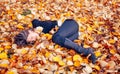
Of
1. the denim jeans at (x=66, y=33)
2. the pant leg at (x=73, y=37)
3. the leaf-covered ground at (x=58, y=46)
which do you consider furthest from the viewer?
the pant leg at (x=73, y=37)

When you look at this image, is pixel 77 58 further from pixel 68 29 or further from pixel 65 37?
pixel 68 29

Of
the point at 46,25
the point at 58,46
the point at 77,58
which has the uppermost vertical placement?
the point at 46,25

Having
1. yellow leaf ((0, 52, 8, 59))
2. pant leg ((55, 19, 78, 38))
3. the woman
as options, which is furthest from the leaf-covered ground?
pant leg ((55, 19, 78, 38))

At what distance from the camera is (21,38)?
488 cm

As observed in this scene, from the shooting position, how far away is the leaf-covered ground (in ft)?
14.6

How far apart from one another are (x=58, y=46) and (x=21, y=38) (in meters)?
0.68

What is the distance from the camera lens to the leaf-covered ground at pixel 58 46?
14.6 ft

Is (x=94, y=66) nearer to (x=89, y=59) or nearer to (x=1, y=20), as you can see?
(x=89, y=59)

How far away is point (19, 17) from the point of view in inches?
244

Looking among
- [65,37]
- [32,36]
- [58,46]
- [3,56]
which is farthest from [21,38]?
[65,37]

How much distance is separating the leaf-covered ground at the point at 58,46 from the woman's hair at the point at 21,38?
0.29 ft

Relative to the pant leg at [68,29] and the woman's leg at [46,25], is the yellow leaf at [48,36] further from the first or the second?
the pant leg at [68,29]

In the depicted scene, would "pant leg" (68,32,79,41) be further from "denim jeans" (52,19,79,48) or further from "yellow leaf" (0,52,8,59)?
"yellow leaf" (0,52,8,59)

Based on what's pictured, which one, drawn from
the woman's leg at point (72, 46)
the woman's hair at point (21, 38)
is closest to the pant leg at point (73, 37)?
the woman's leg at point (72, 46)
